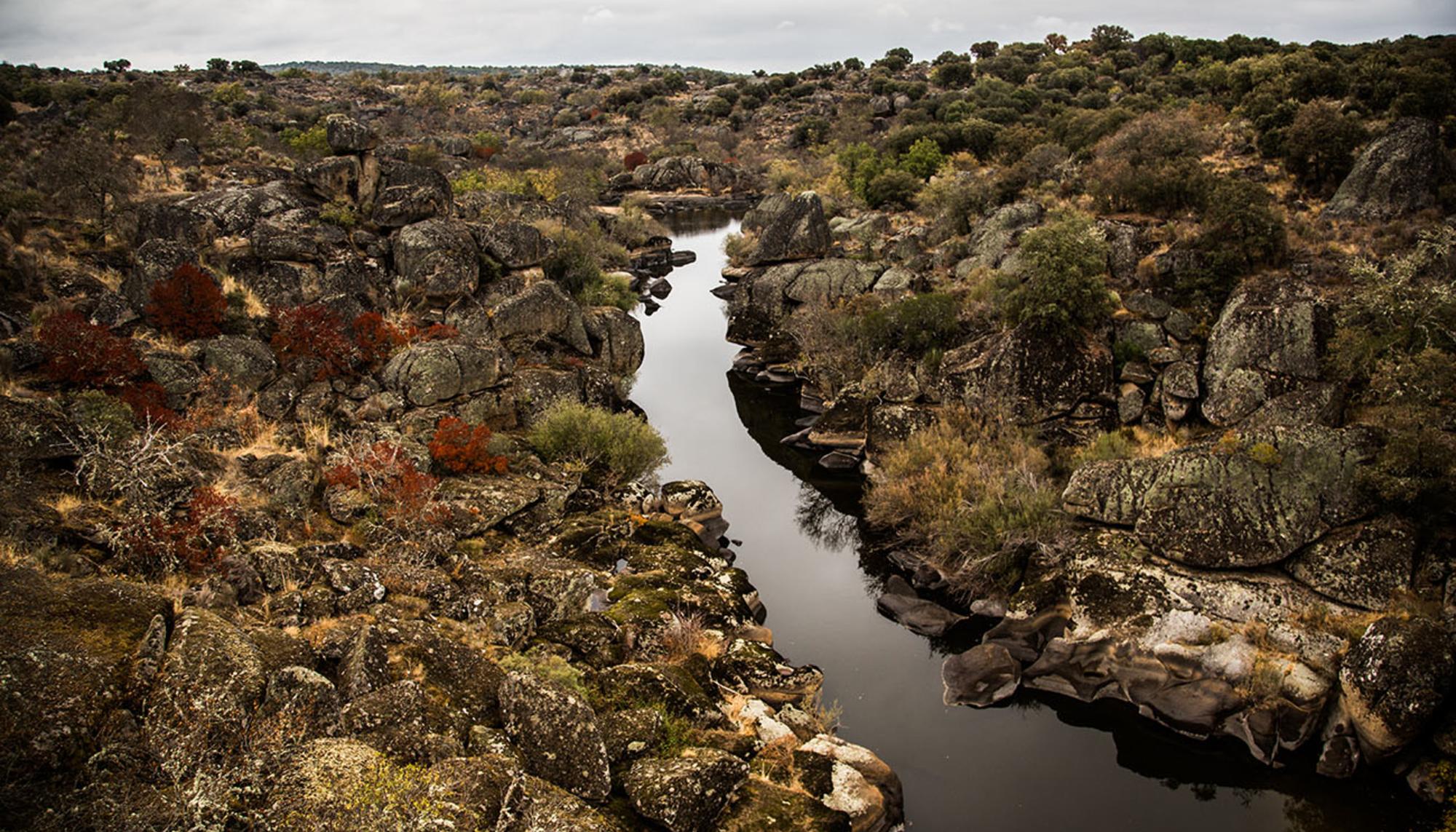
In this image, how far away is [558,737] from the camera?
13688 millimetres

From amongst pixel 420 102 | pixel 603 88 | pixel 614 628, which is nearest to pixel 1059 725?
pixel 614 628

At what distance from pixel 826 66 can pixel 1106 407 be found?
406 feet

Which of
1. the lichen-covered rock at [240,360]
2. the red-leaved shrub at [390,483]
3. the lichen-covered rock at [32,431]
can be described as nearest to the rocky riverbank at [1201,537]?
the red-leaved shrub at [390,483]

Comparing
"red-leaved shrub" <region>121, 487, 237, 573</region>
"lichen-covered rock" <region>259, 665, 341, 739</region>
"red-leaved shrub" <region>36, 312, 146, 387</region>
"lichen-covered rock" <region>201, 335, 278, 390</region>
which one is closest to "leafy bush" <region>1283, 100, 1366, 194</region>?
"lichen-covered rock" <region>259, 665, 341, 739</region>

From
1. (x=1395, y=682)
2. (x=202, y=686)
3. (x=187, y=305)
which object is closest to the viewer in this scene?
(x=202, y=686)

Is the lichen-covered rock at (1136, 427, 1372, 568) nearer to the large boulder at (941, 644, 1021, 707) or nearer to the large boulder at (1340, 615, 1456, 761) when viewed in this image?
the large boulder at (1340, 615, 1456, 761)

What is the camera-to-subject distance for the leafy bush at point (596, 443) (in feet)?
95.2

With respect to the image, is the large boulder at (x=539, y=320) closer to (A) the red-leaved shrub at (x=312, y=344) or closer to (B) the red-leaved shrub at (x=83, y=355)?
(A) the red-leaved shrub at (x=312, y=344)

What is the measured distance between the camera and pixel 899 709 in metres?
21.3

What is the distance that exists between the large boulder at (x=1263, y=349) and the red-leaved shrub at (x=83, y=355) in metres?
34.6

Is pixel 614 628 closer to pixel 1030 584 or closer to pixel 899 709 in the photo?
pixel 899 709

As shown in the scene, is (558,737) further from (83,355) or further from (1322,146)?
(1322,146)

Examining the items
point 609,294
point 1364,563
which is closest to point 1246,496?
point 1364,563

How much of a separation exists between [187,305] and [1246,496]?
33488mm
